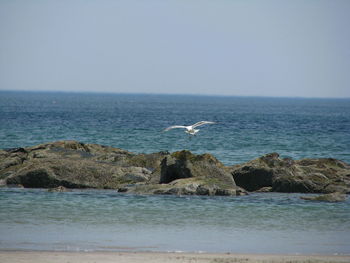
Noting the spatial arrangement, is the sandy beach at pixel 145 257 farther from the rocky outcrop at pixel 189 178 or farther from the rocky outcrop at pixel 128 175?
the rocky outcrop at pixel 128 175

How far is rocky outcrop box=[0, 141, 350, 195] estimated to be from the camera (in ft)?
77.4

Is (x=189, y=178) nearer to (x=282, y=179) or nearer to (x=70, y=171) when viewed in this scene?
(x=282, y=179)

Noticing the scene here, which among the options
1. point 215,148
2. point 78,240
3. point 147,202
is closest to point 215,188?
point 147,202

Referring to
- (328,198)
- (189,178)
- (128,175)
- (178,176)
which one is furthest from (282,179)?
(128,175)

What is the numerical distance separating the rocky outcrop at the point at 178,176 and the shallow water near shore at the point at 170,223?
0.75 metres

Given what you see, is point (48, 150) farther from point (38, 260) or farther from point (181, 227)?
point (38, 260)

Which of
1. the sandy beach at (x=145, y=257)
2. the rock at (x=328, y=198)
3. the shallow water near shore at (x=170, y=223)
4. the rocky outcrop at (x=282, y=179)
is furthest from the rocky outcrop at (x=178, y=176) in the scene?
the sandy beach at (x=145, y=257)

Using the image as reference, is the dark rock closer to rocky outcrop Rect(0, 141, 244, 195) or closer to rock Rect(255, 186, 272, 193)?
rocky outcrop Rect(0, 141, 244, 195)

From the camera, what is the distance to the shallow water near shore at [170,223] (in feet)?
51.6

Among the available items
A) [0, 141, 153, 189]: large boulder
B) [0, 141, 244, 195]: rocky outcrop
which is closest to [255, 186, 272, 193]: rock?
[0, 141, 244, 195]: rocky outcrop

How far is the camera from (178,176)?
2430 centimetres

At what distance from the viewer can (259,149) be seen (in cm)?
4428

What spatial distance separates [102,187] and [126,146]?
20.4m

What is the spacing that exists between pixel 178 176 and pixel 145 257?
33.7 feet
